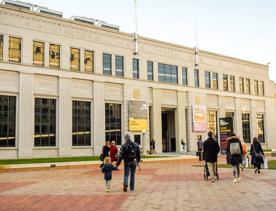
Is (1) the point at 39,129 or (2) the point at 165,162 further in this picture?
(1) the point at 39,129

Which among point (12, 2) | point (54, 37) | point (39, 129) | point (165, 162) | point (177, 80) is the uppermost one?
point (12, 2)

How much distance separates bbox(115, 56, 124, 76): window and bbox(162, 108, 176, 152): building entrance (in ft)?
32.0

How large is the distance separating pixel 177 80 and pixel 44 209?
39846 mm

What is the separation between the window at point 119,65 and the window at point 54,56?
7240 mm

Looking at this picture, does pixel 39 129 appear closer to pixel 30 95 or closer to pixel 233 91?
pixel 30 95

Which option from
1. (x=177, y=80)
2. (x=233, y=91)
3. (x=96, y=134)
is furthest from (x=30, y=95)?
(x=233, y=91)

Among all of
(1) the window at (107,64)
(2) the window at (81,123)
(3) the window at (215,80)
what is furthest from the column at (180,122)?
(2) the window at (81,123)

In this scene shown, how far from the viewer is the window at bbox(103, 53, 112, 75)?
40.7 metres

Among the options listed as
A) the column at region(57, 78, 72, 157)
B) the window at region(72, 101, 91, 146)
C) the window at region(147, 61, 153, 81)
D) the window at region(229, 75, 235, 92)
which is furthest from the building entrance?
the column at region(57, 78, 72, 157)

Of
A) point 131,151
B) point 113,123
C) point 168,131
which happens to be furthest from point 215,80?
point 131,151

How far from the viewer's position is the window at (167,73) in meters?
46.0

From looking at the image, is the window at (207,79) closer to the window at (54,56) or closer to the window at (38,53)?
the window at (54,56)

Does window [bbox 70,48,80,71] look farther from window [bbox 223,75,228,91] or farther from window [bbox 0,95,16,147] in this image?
window [bbox 223,75,228,91]

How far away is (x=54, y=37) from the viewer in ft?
121
